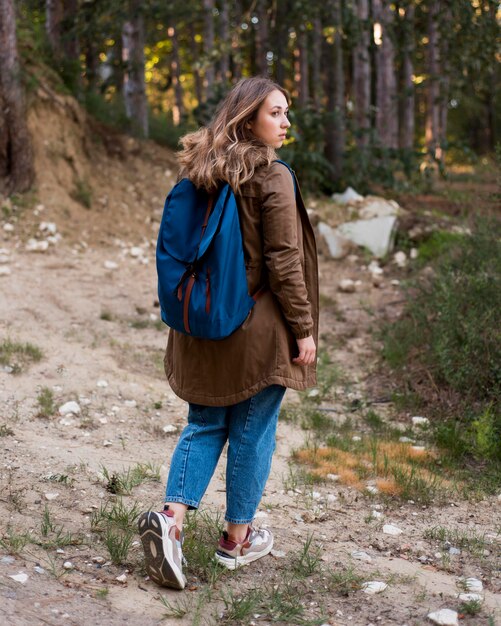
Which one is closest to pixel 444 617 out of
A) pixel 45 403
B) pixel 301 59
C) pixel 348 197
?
pixel 45 403

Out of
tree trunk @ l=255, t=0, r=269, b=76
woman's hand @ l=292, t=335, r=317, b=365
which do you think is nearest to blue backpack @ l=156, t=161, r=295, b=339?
woman's hand @ l=292, t=335, r=317, b=365

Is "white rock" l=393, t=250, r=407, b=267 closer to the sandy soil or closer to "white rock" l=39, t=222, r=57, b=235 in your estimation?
the sandy soil

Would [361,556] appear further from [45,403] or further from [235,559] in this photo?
[45,403]

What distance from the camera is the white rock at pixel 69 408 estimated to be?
5090mm

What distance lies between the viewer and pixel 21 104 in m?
9.48

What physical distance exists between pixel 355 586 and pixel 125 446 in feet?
6.47

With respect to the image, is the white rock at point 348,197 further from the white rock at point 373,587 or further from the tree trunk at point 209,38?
the white rock at point 373,587

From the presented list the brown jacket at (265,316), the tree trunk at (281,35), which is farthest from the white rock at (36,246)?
the brown jacket at (265,316)

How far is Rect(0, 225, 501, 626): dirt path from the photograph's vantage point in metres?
2.96

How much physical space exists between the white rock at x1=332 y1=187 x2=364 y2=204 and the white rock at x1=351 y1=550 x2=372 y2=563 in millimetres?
7973

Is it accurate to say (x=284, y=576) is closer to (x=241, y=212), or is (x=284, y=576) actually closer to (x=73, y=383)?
(x=241, y=212)

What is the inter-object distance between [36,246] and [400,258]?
14.4 feet

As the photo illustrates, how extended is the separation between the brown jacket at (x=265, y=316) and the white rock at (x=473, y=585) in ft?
3.57

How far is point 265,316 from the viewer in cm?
299
